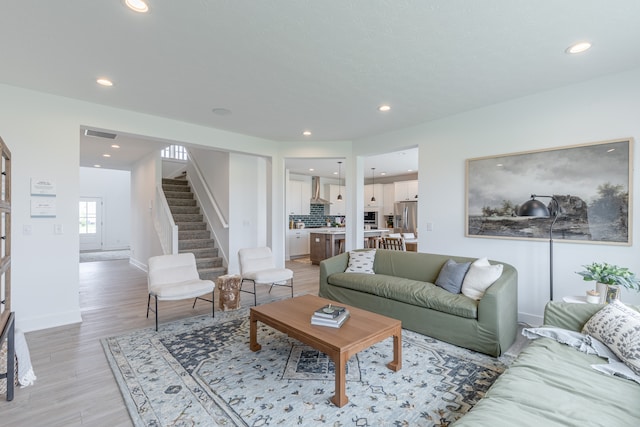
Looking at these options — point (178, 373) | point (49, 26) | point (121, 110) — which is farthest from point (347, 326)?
point (121, 110)

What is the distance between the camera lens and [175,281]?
3754 mm

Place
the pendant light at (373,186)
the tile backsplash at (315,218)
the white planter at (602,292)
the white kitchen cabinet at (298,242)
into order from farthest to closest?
the pendant light at (373,186) < the tile backsplash at (315,218) < the white kitchen cabinet at (298,242) < the white planter at (602,292)

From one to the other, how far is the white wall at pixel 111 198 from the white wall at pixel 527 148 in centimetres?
1065

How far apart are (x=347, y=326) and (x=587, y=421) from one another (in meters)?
1.46

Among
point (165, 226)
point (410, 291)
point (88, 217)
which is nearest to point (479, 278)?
point (410, 291)

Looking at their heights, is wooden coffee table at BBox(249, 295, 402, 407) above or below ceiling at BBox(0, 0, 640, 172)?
below

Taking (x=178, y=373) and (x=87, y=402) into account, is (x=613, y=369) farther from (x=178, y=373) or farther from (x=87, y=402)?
(x=87, y=402)

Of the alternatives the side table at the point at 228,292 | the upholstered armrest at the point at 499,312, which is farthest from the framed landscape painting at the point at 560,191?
the side table at the point at 228,292

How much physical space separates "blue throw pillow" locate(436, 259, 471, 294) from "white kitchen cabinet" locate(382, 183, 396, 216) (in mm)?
6631

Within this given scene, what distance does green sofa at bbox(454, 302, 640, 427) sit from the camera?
1.31m

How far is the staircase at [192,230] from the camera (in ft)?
20.4

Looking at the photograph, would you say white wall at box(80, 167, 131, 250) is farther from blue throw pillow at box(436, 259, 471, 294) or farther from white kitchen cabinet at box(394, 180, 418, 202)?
blue throw pillow at box(436, 259, 471, 294)

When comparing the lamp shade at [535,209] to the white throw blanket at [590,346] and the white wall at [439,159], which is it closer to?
the white wall at [439,159]

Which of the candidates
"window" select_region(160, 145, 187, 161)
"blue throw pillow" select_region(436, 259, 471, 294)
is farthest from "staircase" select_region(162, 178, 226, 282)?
"blue throw pillow" select_region(436, 259, 471, 294)
